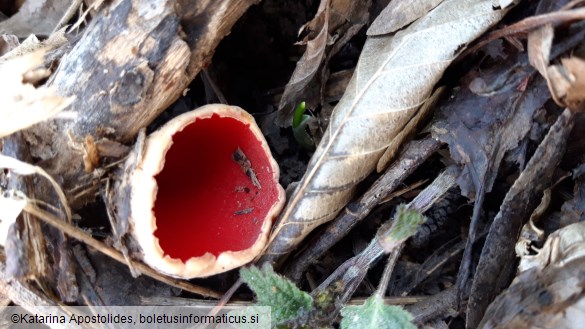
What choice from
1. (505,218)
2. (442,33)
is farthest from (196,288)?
(442,33)

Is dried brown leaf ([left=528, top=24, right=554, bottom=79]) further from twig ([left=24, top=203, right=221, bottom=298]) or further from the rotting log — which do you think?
twig ([left=24, top=203, right=221, bottom=298])

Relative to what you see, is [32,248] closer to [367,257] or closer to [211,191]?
[211,191]

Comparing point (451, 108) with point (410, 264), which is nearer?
point (451, 108)

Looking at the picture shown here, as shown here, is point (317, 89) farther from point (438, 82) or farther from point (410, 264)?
point (410, 264)

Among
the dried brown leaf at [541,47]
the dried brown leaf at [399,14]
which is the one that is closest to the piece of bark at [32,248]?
the dried brown leaf at [399,14]

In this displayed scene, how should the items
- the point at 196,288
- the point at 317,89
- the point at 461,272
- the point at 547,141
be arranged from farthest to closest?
1. the point at 317,89
2. the point at 196,288
3. the point at 461,272
4. the point at 547,141

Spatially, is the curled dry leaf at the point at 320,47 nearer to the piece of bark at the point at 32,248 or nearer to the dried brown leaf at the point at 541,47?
the dried brown leaf at the point at 541,47

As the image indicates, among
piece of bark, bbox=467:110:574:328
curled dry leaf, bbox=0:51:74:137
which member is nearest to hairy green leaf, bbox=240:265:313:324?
piece of bark, bbox=467:110:574:328
